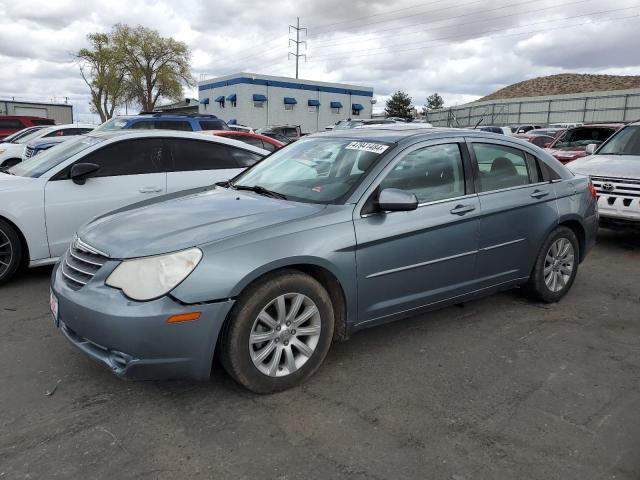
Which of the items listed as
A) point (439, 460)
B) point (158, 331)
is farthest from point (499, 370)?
point (158, 331)

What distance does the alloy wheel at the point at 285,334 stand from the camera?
307cm

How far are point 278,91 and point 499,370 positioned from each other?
154 ft

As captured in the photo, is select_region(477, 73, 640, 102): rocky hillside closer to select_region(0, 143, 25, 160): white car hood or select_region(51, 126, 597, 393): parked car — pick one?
select_region(0, 143, 25, 160): white car hood

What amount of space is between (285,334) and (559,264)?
2.96m

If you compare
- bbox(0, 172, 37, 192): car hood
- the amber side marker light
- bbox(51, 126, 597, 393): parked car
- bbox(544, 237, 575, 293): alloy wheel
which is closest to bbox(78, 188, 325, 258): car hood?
bbox(51, 126, 597, 393): parked car

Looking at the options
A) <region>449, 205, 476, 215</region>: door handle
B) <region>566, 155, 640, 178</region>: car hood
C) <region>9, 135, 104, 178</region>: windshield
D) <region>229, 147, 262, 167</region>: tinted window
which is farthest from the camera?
<region>566, 155, 640, 178</region>: car hood

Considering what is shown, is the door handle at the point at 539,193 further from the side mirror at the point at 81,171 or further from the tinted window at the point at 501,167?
the side mirror at the point at 81,171

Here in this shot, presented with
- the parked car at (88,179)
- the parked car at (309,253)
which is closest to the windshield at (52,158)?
the parked car at (88,179)

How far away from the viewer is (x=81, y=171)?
17.2ft

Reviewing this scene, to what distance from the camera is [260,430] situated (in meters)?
2.82

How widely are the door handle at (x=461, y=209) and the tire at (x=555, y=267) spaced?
104 centimetres

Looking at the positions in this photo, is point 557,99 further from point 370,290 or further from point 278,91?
point 370,290

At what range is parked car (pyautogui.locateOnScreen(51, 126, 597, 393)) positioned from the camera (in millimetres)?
2852

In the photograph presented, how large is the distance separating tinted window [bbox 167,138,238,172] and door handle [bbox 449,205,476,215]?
3.32 m
